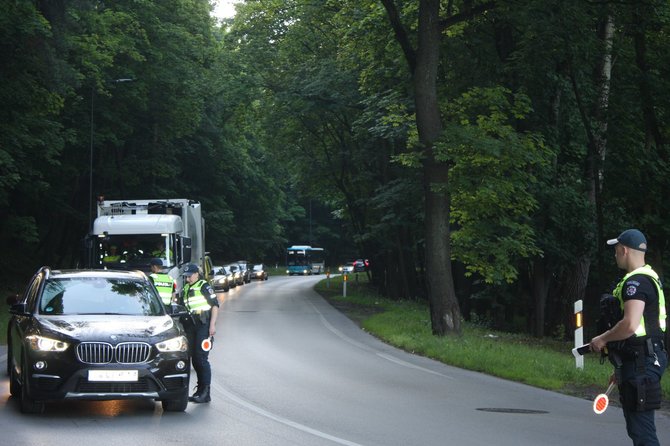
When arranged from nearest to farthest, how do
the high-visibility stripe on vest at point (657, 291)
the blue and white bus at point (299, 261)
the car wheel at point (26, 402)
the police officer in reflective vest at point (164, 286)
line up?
the high-visibility stripe on vest at point (657, 291) < the car wheel at point (26, 402) < the police officer in reflective vest at point (164, 286) < the blue and white bus at point (299, 261)

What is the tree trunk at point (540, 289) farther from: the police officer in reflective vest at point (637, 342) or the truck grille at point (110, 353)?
the police officer in reflective vest at point (637, 342)

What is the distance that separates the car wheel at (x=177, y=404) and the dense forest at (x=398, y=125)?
39.9 feet

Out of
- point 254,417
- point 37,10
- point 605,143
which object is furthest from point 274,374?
point 37,10

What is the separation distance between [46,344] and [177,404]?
1.65 m

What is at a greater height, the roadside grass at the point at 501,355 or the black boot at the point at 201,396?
the black boot at the point at 201,396

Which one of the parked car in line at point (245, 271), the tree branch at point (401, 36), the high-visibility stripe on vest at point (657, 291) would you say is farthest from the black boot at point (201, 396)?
A: the parked car in line at point (245, 271)

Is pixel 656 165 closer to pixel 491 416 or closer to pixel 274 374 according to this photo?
pixel 274 374

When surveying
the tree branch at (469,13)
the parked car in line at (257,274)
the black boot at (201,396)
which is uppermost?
the tree branch at (469,13)

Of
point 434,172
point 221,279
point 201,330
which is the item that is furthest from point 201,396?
point 221,279

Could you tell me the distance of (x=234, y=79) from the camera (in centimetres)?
4950

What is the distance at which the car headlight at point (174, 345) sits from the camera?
1189cm

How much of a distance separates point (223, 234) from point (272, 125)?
19873 millimetres

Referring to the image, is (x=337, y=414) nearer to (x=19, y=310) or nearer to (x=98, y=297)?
(x=98, y=297)

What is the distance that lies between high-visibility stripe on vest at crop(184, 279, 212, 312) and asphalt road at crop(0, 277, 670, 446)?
3.88 ft
